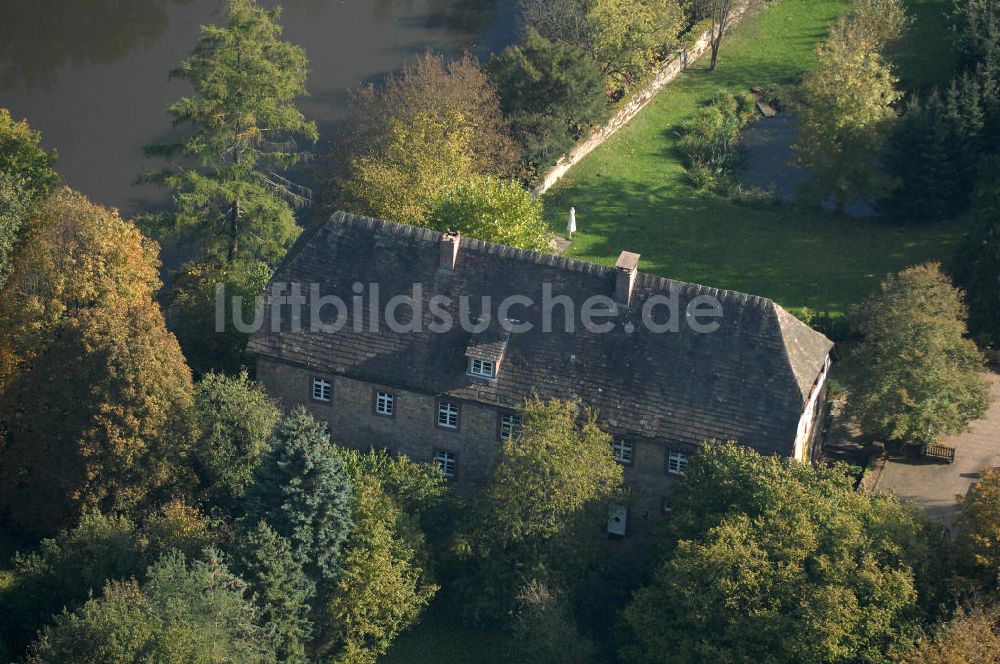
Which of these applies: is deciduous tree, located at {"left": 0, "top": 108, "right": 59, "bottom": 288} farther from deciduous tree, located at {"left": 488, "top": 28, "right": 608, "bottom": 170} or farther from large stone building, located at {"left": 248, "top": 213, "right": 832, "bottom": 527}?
deciduous tree, located at {"left": 488, "top": 28, "right": 608, "bottom": 170}

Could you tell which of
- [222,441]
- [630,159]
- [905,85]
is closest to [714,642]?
[222,441]

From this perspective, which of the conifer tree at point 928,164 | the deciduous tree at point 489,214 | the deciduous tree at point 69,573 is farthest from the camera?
the conifer tree at point 928,164

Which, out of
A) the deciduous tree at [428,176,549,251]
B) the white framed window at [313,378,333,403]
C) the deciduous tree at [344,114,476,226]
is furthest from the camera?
the deciduous tree at [344,114,476,226]

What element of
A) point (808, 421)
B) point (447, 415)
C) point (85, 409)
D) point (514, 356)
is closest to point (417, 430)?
point (447, 415)

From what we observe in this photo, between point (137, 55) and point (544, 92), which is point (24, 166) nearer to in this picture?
point (544, 92)

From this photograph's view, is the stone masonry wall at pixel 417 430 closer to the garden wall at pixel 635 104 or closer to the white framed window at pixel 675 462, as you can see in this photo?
the white framed window at pixel 675 462

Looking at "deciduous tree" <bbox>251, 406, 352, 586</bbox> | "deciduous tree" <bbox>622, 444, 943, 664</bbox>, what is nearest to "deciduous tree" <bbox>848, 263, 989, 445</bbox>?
"deciduous tree" <bbox>622, 444, 943, 664</bbox>

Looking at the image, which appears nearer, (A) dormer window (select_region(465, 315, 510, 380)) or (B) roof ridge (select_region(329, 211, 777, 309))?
(B) roof ridge (select_region(329, 211, 777, 309))

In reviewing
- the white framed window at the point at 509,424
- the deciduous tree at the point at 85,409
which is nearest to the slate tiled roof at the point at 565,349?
the white framed window at the point at 509,424
